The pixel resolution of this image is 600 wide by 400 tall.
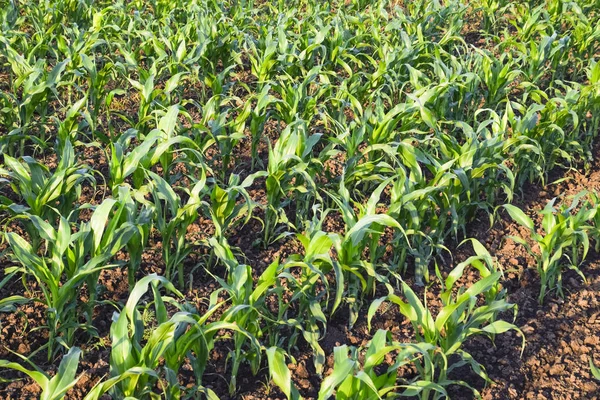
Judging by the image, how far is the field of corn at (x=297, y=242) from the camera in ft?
8.25

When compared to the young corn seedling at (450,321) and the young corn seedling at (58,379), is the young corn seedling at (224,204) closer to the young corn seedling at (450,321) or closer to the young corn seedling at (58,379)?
the young corn seedling at (450,321)

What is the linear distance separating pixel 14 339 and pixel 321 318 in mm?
1237

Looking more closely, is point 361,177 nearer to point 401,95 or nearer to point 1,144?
point 401,95

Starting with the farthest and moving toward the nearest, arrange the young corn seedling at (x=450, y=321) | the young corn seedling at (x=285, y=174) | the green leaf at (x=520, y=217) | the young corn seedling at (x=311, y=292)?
the young corn seedling at (x=285, y=174), the green leaf at (x=520, y=217), the young corn seedling at (x=311, y=292), the young corn seedling at (x=450, y=321)

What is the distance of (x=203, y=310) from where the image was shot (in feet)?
10.0

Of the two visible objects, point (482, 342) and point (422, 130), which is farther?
point (422, 130)

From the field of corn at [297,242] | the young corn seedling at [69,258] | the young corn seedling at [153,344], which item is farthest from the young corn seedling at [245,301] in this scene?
the young corn seedling at [69,258]

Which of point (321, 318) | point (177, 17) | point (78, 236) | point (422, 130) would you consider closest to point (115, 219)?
point (78, 236)

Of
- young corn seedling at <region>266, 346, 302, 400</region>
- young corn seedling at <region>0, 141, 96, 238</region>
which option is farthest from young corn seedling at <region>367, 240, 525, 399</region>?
young corn seedling at <region>0, 141, 96, 238</region>

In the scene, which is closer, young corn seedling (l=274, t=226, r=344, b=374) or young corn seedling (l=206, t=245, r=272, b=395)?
young corn seedling (l=206, t=245, r=272, b=395)

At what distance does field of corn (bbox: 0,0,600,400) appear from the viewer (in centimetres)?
252

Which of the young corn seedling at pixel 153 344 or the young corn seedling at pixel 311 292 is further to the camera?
the young corn seedling at pixel 311 292

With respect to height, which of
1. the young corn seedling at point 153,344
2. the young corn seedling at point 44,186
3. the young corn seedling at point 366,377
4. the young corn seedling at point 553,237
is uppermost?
the young corn seedling at point 44,186

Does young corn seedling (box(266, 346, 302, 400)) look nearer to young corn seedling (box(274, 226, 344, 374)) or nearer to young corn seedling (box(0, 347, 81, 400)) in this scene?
young corn seedling (box(274, 226, 344, 374))
